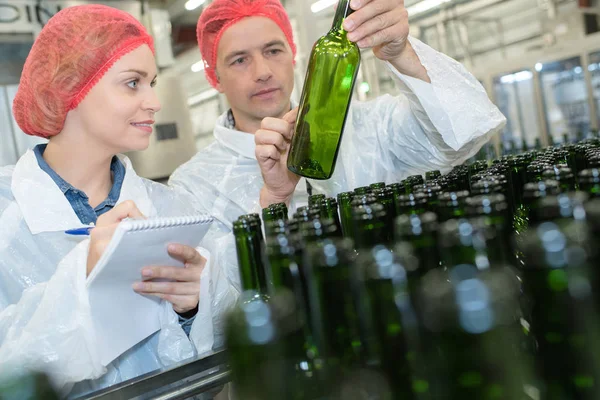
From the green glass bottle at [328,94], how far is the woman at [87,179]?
0.37 m

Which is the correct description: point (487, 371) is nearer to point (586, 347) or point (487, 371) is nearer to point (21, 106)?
point (586, 347)

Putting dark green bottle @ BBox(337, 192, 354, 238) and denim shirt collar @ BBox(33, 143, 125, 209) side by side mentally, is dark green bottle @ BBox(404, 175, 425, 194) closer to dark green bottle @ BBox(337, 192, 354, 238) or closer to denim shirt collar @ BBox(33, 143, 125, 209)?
dark green bottle @ BBox(337, 192, 354, 238)

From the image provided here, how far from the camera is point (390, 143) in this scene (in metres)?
1.78

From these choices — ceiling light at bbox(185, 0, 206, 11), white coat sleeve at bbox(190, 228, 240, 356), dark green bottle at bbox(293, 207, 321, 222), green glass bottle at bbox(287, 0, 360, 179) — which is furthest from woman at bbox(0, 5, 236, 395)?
ceiling light at bbox(185, 0, 206, 11)

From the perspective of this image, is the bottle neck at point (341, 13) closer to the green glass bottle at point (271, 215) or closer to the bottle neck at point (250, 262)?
the green glass bottle at point (271, 215)

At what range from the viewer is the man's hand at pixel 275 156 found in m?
1.37

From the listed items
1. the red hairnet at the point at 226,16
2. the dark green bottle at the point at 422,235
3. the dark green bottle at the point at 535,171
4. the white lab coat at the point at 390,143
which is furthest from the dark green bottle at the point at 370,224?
the red hairnet at the point at 226,16

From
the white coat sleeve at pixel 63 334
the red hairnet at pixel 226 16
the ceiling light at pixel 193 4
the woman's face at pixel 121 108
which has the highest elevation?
the ceiling light at pixel 193 4

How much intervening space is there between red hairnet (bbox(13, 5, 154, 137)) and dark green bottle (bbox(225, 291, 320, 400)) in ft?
3.46

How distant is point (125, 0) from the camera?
3.46 meters

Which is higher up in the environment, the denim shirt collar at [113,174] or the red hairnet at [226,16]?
the red hairnet at [226,16]

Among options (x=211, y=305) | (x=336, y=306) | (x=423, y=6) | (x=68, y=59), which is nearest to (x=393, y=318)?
(x=336, y=306)

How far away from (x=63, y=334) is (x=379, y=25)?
939 mm

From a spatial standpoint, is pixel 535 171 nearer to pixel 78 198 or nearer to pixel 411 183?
pixel 411 183
